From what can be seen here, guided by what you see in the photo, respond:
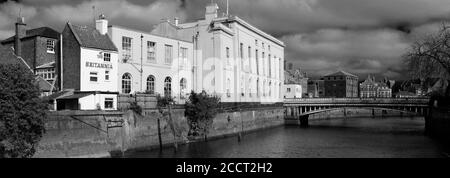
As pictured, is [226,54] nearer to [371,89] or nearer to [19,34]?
[19,34]

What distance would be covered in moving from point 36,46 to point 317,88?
12765 cm

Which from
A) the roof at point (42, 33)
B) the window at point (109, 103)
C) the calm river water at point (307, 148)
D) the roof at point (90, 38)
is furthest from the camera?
the roof at point (42, 33)

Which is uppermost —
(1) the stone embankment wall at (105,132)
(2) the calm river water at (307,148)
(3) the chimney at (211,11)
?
(3) the chimney at (211,11)

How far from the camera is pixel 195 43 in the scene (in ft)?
178

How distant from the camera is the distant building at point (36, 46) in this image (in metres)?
38.8

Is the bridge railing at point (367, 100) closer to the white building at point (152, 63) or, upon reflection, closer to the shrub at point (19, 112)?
the white building at point (152, 63)

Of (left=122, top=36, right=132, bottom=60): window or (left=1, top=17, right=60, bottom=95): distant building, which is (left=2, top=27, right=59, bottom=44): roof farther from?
(left=122, top=36, right=132, bottom=60): window

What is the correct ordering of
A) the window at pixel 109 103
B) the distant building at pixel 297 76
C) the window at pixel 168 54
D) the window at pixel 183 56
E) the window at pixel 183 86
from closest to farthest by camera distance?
the window at pixel 109 103, the window at pixel 168 54, the window at pixel 183 86, the window at pixel 183 56, the distant building at pixel 297 76

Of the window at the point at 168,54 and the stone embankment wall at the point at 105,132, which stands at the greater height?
the window at the point at 168,54

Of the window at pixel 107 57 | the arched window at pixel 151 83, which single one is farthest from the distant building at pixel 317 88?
the window at pixel 107 57

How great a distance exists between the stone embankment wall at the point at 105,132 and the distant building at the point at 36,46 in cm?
1085

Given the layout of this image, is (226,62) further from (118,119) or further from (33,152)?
(33,152)
